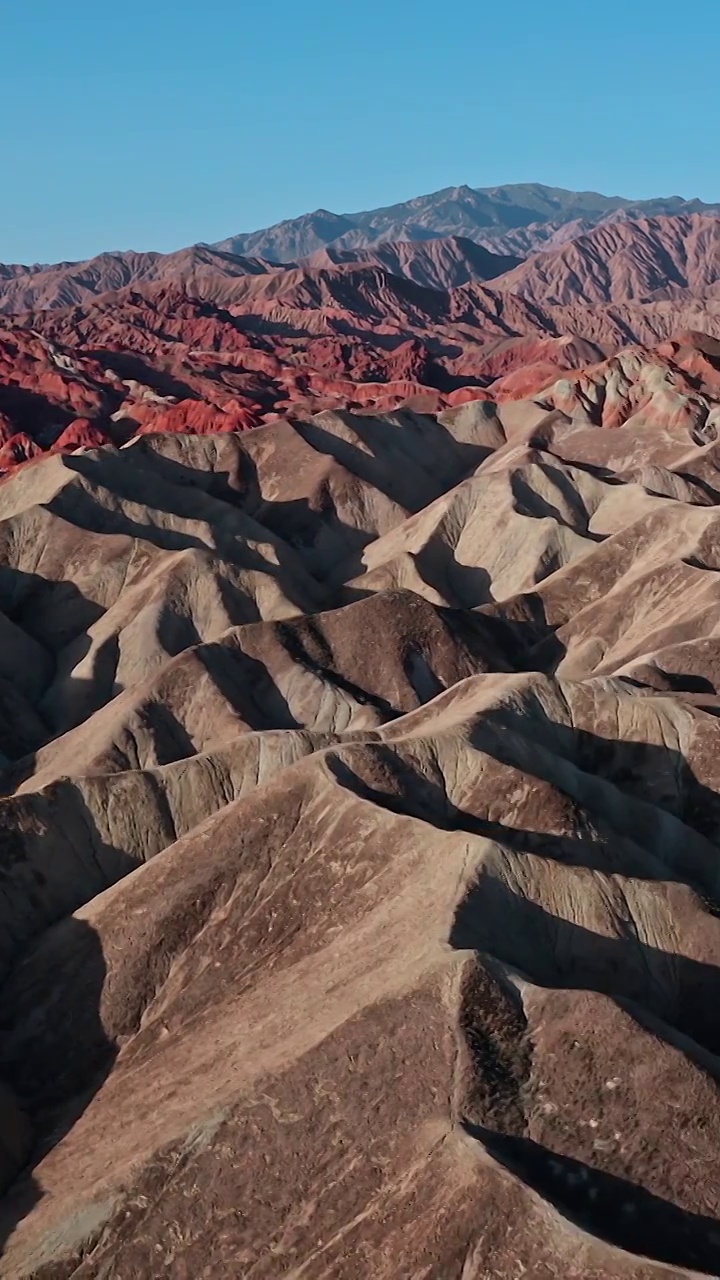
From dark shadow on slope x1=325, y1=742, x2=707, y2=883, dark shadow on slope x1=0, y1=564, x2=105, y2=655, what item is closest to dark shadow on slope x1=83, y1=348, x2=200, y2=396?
dark shadow on slope x1=0, y1=564, x2=105, y2=655

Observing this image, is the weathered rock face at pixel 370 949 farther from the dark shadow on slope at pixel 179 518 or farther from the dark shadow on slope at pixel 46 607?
the dark shadow on slope at pixel 179 518

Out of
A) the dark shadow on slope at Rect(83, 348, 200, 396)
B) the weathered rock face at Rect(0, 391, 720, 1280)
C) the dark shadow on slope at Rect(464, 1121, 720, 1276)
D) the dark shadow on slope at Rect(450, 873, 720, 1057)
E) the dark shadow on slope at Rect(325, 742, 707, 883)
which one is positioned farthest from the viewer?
the dark shadow on slope at Rect(83, 348, 200, 396)

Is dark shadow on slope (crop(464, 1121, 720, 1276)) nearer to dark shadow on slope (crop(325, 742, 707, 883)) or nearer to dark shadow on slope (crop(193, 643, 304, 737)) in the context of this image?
dark shadow on slope (crop(325, 742, 707, 883))

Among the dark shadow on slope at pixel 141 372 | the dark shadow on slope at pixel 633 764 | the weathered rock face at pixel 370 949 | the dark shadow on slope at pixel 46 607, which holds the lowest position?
the dark shadow on slope at pixel 633 764

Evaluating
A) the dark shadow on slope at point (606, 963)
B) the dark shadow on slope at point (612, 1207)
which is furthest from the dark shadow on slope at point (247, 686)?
the dark shadow on slope at point (612, 1207)

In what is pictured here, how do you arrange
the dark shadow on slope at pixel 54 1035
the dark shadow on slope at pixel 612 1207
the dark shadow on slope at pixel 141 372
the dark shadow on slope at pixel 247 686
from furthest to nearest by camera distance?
the dark shadow on slope at pixel 141 372
the dark shadow on slope at pixel 247 686
the dark shadow on slope at pixel 54 1035
the dark shadow on slope at pixel 612 1207

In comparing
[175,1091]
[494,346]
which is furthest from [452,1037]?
[494,346]

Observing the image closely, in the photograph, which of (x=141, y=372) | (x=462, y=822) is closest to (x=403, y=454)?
(x=462, y=822)

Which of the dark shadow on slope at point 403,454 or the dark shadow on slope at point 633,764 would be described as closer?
the dark shadow on slope at point 633,764
